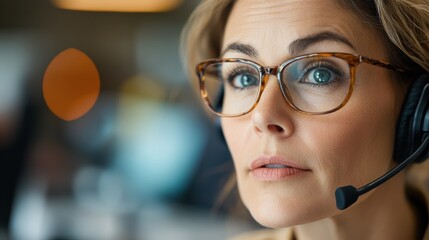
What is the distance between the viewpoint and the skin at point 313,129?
39.9 inches

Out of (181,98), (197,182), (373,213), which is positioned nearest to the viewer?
(373,213)

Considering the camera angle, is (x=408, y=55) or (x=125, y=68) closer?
(x=408, y=55)

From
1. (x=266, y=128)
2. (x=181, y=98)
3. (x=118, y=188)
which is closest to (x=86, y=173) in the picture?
(x=118, y=188)

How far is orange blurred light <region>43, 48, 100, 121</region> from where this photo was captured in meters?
4.02

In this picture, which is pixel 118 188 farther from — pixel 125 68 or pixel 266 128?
pixel 266 128

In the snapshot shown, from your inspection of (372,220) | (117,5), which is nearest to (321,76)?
(372,220)

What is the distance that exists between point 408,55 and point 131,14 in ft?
12.9

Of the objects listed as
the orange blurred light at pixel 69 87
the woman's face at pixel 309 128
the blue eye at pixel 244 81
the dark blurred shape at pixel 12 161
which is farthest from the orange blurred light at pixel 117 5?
the woman's face at pixel 309 128

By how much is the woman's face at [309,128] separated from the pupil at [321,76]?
0.03 metres

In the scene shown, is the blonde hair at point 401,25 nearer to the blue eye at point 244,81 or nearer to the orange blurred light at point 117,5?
the blue eye at point 244,81

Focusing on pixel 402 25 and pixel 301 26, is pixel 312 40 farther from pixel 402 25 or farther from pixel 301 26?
pixel 402 25

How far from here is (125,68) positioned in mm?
4770

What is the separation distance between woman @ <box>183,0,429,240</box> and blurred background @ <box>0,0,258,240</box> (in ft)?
3.69

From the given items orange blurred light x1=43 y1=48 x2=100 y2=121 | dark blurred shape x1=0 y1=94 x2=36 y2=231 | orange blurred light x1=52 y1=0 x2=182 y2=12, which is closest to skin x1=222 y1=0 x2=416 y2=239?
dark blurred shape x1=0 y1=94 x2=36 y2=231
